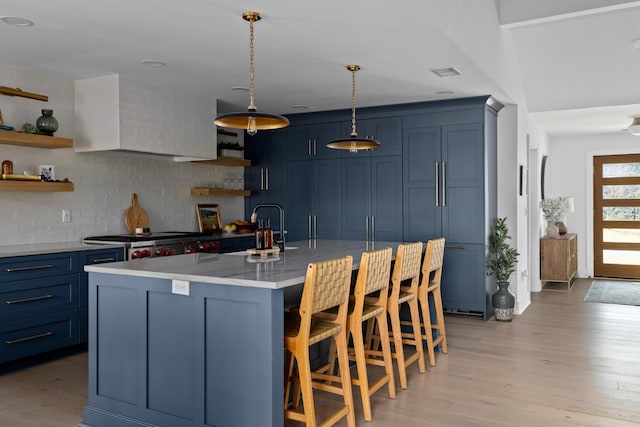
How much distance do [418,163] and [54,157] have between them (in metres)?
3.68

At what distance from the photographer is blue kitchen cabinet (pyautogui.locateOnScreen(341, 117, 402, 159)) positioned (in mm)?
6189

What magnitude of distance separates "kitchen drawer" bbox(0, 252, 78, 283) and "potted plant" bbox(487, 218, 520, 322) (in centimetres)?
409

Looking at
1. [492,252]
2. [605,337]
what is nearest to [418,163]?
[492,252]

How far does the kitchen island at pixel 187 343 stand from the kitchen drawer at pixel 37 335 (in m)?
1.26

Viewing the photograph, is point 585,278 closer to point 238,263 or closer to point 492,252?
point 492,252

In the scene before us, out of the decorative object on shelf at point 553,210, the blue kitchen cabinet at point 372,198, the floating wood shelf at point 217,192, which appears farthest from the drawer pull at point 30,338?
the decorative object on shelf at point 553,210

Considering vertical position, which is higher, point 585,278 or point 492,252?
point 492,252

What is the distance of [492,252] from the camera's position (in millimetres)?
5957

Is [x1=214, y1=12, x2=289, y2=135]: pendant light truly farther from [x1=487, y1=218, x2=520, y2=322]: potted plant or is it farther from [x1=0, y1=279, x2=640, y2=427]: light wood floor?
[x1=487, y1=218, x2=520, y2=322]: potted plant

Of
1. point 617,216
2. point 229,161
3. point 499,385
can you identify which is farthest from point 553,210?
point 499,385

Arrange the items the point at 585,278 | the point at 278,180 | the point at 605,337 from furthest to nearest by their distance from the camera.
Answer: the point at 585,278 → the point at 278,180 → the point at 605,337

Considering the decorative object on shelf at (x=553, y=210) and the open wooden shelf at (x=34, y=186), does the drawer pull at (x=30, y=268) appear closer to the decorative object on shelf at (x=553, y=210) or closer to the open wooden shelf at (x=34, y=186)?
the open wooden shelf at (x=34, y=186)

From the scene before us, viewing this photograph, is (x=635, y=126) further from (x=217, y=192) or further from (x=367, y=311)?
(x=367, y=311)

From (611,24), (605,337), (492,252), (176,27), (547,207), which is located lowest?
(605,337)
